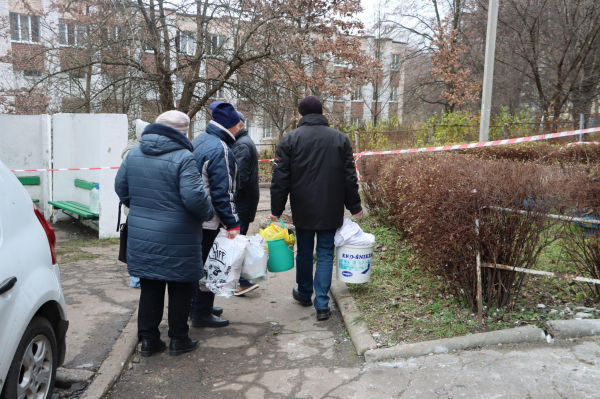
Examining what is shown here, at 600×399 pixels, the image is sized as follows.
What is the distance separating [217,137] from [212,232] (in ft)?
2.65

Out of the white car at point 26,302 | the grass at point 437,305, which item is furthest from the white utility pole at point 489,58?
the white car at point 26,302

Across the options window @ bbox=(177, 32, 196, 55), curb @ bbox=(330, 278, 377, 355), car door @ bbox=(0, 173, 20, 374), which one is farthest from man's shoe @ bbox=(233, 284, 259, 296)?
window @ bbox=(177, 32, 196, 55)

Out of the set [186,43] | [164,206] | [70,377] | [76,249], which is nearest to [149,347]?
[70,377]

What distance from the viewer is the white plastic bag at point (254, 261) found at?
421cm

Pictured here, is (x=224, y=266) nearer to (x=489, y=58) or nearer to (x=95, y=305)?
(x=95, y=305)

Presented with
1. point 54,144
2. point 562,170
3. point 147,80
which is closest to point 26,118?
point 54,144

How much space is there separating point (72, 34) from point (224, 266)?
31.5 feet

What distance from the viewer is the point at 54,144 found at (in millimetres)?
9414

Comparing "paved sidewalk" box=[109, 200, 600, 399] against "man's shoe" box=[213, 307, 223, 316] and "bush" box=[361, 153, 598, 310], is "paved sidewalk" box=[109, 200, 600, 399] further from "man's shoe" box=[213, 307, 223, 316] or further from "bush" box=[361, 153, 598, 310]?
"bush" box=[361, 153, 598, 310]

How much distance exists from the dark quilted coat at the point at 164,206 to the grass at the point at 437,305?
1.68 meters

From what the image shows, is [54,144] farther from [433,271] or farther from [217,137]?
[433,271]

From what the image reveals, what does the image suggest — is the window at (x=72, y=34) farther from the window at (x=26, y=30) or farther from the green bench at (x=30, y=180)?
the green bench at (x=30, y=180)

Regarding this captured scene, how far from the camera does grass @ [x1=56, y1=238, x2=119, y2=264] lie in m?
6.98

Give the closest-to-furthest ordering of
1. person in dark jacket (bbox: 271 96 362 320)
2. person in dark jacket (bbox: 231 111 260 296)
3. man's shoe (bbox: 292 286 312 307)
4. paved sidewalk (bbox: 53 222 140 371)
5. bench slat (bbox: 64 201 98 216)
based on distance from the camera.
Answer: paved sidewalk (bbox: 53 222 140 371), person in dark jacket (bbox: 271 96 362 320), person in dark jacket (bbox: 231 111 260 296), man's shoe (bbox: 292 286 312 307), bench slat (bbox: 64 201 98 216)
